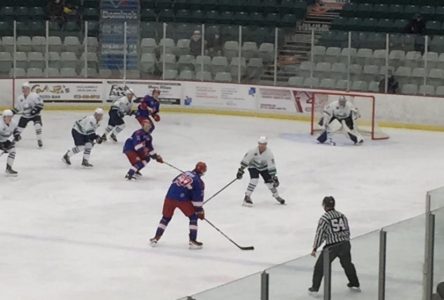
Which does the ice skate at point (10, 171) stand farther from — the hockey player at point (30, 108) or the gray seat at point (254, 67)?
the gray seat at point (254, 67)

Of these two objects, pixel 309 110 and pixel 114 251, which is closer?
pixel 114 251

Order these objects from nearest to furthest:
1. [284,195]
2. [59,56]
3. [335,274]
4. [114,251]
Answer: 1. [335,274]
2. [114,251]
3. [284,195]
4. [59,56]

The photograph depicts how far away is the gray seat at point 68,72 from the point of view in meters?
25.6

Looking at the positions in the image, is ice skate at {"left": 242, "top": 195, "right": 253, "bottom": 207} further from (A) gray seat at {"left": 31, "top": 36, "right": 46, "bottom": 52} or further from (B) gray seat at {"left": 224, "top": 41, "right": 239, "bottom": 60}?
(A) gray seat at {"left": 31, "top": 36, "right": 46, "bottom": 52}

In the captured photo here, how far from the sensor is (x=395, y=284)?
9328 millimetres

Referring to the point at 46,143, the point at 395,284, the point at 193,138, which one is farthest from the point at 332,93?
the point at 395,284

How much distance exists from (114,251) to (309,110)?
10887 mm

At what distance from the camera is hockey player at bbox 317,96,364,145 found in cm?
2164

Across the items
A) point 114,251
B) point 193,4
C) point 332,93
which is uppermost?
point 193,4

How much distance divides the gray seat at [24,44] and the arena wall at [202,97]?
0.76m

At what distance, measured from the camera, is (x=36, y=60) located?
25500 mm

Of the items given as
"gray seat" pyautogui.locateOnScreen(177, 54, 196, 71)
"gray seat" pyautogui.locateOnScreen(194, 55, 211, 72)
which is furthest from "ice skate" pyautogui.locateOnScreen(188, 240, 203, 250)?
"gray seat" pyautogui.locateOnScreen(177, 54, 196, 71)

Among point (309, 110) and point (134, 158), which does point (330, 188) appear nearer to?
point (134, 158)

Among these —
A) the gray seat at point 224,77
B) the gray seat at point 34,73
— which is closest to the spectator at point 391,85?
the gray seat at point 224,77
